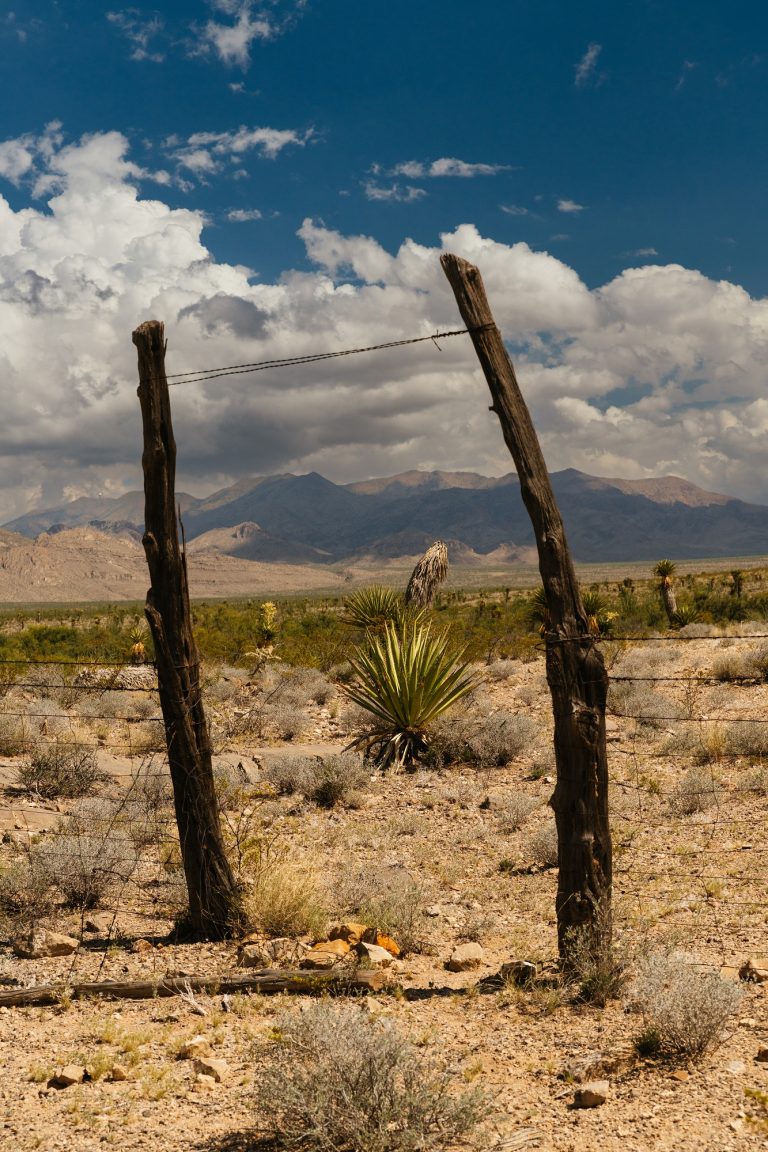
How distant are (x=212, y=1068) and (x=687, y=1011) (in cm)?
254

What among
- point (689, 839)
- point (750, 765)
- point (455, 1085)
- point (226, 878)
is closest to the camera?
point (455, 1085)

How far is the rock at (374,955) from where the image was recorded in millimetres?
6421

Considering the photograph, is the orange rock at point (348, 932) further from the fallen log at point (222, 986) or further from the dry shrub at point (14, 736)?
the dry shrub at point (14, 736)

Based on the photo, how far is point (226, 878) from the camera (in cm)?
706

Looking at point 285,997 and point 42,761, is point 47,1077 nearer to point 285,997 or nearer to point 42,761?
point 285,997

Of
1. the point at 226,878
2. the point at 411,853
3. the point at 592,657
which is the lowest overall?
the point at 411,853

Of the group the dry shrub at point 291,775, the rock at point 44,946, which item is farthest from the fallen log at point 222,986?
the dry shrub at point 291,775

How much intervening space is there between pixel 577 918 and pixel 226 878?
8.93ft

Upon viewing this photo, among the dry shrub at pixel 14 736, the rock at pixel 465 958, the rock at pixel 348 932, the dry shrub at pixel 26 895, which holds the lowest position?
the rock at pixel 465 958

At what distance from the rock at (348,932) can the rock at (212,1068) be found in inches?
83.2

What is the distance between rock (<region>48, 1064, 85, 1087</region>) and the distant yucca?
47.6ft

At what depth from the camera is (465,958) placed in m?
6.64

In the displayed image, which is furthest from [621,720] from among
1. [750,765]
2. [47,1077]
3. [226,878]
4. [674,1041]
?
[47,1077]

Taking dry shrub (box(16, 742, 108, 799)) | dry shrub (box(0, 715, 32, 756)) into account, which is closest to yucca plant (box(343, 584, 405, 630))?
dry shrub (box(0, 715, 32, 756))
